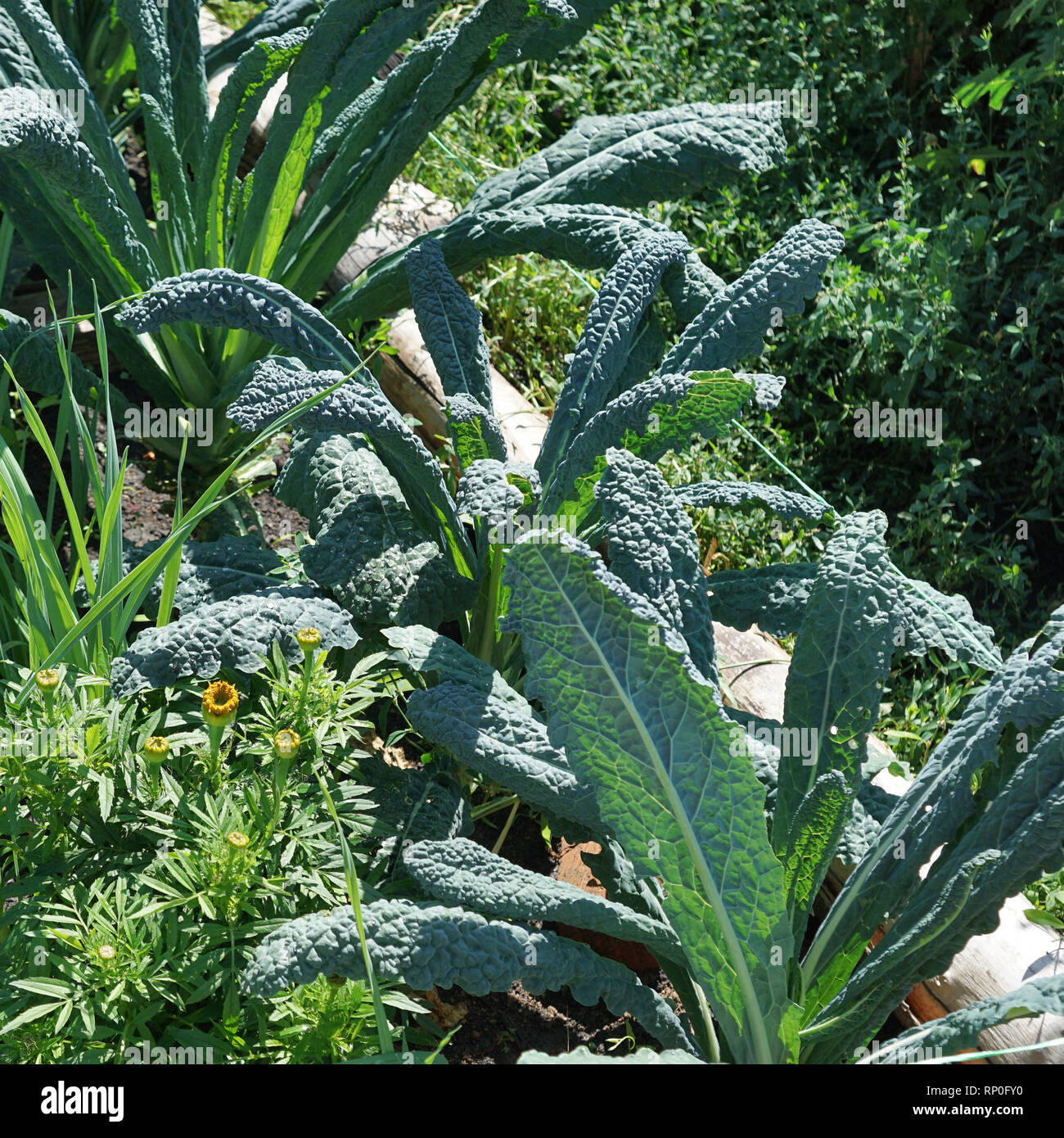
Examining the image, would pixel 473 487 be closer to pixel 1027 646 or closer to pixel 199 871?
pixel 199 871

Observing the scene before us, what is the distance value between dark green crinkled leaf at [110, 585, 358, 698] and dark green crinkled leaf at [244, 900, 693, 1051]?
1.55ft

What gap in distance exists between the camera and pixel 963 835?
166 centimetres

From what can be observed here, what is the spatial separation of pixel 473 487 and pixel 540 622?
0.40m

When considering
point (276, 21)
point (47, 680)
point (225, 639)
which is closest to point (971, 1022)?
point (225, 639)

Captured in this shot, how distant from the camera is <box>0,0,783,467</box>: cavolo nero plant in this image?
96.8 inches

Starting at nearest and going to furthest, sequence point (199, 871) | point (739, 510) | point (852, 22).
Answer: point (199, 871) < point (739, 510) < point (852, 22)

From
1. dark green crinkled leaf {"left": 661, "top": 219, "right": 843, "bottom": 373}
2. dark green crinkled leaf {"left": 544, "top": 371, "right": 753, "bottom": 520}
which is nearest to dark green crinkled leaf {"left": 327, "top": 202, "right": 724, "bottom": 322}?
dark green crinkled leaf {"left": 661, "top": 219, "right": 843, "bottom": 373}

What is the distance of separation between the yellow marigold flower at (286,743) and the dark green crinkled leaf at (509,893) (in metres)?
0.22

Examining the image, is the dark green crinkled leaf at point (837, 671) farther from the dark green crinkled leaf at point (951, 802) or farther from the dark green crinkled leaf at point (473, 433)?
the dark green crinkled leaf at point (473, 433)

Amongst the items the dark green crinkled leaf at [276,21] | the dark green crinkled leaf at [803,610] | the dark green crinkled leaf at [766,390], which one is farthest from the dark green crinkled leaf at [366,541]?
the dark green crinkled leaf at [276,21]

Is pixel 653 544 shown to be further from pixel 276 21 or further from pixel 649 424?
pixel 276 21

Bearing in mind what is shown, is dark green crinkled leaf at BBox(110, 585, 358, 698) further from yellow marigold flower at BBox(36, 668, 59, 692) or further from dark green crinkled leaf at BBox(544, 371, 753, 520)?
dark green crinkled leaf at BBox(544, 371, 753, 520)

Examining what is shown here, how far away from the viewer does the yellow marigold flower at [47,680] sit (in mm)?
1596
